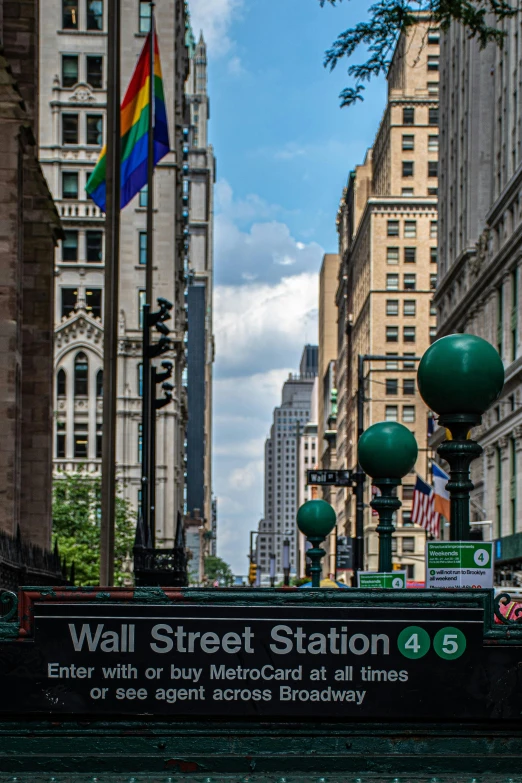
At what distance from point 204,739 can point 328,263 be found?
182669mm

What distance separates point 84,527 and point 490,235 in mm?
23859

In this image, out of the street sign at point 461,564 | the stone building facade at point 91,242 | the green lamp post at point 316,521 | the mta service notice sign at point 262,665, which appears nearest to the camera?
the mta service notice sign at point 262,665

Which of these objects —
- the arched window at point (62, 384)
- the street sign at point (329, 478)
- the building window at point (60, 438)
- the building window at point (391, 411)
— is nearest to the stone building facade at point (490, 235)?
the street sign at point (329, 478)

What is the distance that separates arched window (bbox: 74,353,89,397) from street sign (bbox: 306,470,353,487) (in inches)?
1867

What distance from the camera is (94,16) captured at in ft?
253

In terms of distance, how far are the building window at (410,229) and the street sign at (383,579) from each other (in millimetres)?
99611

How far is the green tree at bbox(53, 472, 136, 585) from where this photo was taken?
5484 cm

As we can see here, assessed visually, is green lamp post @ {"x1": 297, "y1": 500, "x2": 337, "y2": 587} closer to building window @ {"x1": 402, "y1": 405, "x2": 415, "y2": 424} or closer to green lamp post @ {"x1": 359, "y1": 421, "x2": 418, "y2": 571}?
green lamp post @ {"x1": 359, "y1": 421, "x2": 418, "y2": 571}

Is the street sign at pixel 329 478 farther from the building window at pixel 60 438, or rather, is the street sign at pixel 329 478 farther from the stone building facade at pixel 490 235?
the building window at pixel 60 438

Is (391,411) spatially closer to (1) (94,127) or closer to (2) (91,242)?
(2) (91,242)

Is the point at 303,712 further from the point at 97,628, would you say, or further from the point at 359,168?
the point at 359,168

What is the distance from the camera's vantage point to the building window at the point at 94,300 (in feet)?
258

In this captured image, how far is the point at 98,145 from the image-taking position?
260 feet

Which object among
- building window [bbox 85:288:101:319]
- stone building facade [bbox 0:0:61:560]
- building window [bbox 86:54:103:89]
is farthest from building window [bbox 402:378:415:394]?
stone building facade [bbox 0:0:61:560]
